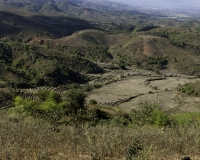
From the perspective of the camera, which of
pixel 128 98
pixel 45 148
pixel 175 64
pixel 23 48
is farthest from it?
pixel 175 64

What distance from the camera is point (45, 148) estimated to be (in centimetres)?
650

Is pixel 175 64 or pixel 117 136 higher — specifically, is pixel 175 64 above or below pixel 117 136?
below

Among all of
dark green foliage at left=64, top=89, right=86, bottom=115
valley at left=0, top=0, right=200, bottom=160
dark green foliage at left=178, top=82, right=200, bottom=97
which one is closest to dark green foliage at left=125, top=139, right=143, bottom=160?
valley at left=0, top=0, right=200, bottom=160

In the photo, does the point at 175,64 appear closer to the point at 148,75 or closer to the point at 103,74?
the point at 148,75

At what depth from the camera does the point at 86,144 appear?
6.72 m

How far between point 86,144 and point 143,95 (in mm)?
58923

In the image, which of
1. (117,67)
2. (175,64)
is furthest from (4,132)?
(175,64)

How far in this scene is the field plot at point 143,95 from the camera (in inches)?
2153

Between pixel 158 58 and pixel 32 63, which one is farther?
pixel 158 58

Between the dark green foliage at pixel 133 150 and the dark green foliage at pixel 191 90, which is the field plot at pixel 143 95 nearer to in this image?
the dark green foliage at pixel 191 90

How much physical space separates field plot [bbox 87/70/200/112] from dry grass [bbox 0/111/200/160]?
4103 centimetres

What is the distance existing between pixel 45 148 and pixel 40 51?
8035 centimetres

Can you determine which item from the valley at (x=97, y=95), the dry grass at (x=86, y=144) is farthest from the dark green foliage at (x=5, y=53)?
the dry grass at (x=86, y=144)

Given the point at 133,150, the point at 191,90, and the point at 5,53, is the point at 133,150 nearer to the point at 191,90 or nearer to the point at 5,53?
the point at 191,90
